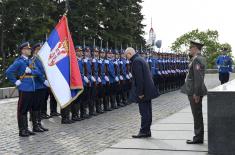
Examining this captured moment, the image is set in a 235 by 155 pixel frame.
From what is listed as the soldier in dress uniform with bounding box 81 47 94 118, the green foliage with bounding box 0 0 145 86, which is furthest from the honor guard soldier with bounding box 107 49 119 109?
the green foliage with bounding box 0 0 145 86

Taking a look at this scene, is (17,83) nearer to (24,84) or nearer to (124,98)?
(24,84)

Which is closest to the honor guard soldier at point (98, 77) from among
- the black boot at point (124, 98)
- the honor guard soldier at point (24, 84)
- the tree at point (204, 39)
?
the black boot at point (124, 98)

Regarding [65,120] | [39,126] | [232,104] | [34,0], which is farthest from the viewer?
[34,0]

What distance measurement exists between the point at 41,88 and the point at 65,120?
114cm

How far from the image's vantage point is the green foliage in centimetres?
2483

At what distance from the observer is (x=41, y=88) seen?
1067 centimetres

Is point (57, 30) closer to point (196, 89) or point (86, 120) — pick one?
point (86, 120)

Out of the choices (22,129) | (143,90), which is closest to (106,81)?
(22,129)

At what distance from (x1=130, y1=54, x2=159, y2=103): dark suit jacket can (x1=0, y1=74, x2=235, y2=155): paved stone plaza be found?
839 mm

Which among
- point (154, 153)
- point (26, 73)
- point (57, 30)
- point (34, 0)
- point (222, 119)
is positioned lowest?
point (154, 153)

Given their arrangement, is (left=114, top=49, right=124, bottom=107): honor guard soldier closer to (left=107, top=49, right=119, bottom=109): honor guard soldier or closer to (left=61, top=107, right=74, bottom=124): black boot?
(left=107, top=49, right=119, bottom=109): honor guard soldier

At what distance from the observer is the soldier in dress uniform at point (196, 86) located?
26.1 feet

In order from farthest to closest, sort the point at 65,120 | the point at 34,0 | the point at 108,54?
1. the point at 34,0
2. the point at 108,54
3. the point at 65,120

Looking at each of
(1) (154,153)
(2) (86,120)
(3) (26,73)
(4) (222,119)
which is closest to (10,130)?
(3) (26,73)
